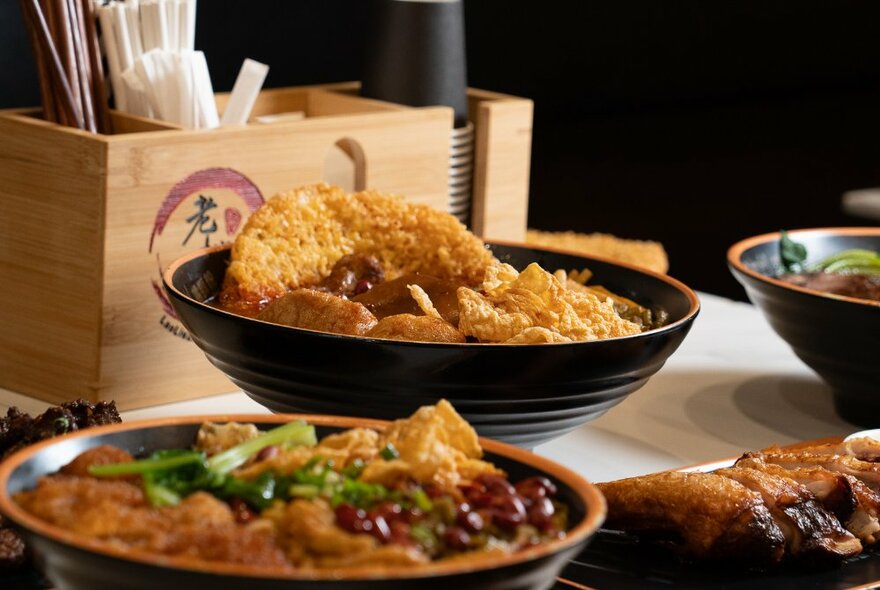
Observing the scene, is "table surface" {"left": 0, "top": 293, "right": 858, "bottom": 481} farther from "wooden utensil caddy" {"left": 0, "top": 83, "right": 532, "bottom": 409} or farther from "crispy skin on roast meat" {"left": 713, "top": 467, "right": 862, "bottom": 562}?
"crispy skin on roast meat" {"left": 713, "top": 467, "right": 862, "bottom": 562}

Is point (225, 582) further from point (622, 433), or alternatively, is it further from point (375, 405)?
point (622, 433)

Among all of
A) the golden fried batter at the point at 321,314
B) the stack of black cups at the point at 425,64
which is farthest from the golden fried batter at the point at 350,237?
the stack of black cups at the point at 425,64

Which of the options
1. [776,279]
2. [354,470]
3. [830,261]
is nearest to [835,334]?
[776,279]

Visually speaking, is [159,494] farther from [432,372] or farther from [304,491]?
[432,372]

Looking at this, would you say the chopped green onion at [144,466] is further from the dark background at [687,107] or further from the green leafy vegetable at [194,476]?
the dark background at [687,107]

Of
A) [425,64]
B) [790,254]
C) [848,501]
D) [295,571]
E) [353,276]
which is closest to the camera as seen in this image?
[295,571]
